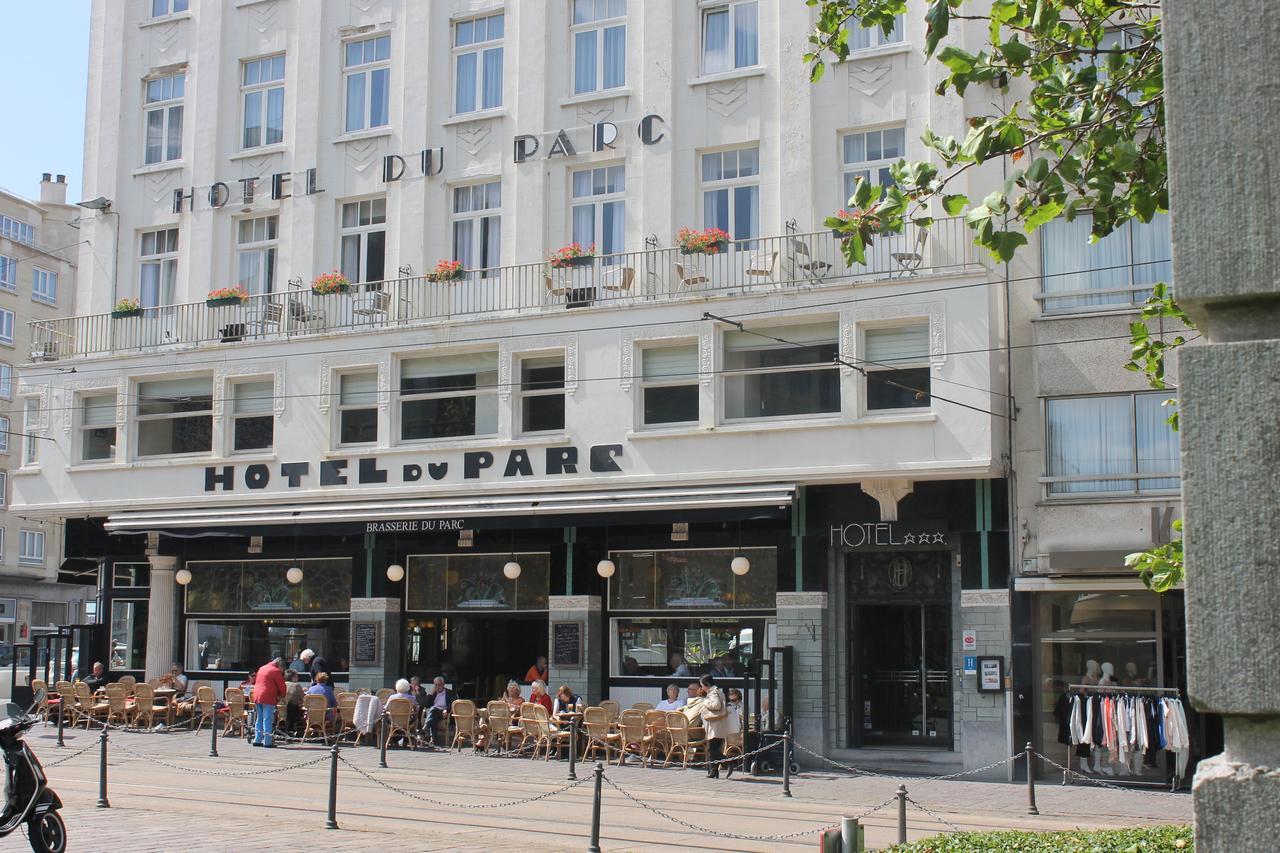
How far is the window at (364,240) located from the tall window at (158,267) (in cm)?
430

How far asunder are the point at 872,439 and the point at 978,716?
14.9ft

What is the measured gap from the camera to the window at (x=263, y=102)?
2900 centimetres

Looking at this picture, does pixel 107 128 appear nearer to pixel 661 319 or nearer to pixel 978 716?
pixel 661 319

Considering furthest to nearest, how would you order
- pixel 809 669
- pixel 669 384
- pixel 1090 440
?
pixel 669 384
pixel 809 669
pixel 1090 440

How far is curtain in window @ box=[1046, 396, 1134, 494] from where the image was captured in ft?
71.2

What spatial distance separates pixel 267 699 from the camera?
79.9 ft

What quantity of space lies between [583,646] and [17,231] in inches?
2387

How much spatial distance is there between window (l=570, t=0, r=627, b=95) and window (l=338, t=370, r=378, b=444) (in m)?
6.78

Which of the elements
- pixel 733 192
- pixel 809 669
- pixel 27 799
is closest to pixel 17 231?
pixel 733 192

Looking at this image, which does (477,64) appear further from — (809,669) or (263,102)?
(809,669)


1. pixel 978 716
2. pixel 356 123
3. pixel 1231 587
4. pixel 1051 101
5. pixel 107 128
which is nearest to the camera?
pixel 1231 587

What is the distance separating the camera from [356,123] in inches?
1108

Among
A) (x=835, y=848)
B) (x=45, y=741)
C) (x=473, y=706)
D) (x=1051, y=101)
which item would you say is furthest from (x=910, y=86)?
(x=45, y=741)

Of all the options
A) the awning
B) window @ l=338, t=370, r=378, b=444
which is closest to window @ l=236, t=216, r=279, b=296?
window @ l=338, t=370, r=378, b=444
